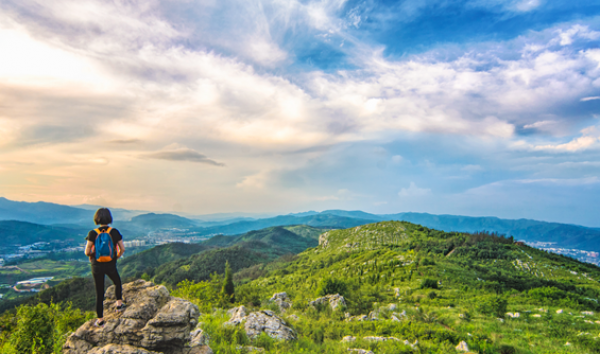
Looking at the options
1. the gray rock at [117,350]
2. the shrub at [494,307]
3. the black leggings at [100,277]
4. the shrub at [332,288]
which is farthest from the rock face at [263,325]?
the shrub at [332,288]

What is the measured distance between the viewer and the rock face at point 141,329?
9.84 metres

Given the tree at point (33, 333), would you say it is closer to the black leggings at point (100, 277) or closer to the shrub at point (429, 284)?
the black leggings at point (100, 277)

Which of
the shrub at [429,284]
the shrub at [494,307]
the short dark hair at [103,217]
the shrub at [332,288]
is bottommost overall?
the shrub at [332,288]

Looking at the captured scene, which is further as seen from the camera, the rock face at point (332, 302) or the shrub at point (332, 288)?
the shrub at point (332, 288)

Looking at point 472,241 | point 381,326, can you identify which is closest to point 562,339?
point 381,326

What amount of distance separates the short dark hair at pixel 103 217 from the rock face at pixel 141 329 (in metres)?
3.86

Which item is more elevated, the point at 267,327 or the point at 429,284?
the point at 267,327

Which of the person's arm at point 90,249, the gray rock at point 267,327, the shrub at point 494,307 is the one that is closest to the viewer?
the person's arm at point 90,249

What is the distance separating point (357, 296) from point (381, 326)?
1692 centimetres

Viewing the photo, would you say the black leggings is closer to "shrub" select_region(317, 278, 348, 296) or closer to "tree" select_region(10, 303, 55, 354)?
"tree" select_region(10, 303, 55, 354)

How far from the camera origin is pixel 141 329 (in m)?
10.4

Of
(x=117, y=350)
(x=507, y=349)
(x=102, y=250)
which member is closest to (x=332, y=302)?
(x=507, y=349)

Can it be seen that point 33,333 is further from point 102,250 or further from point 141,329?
point 102,250

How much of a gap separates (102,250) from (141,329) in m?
3.67
